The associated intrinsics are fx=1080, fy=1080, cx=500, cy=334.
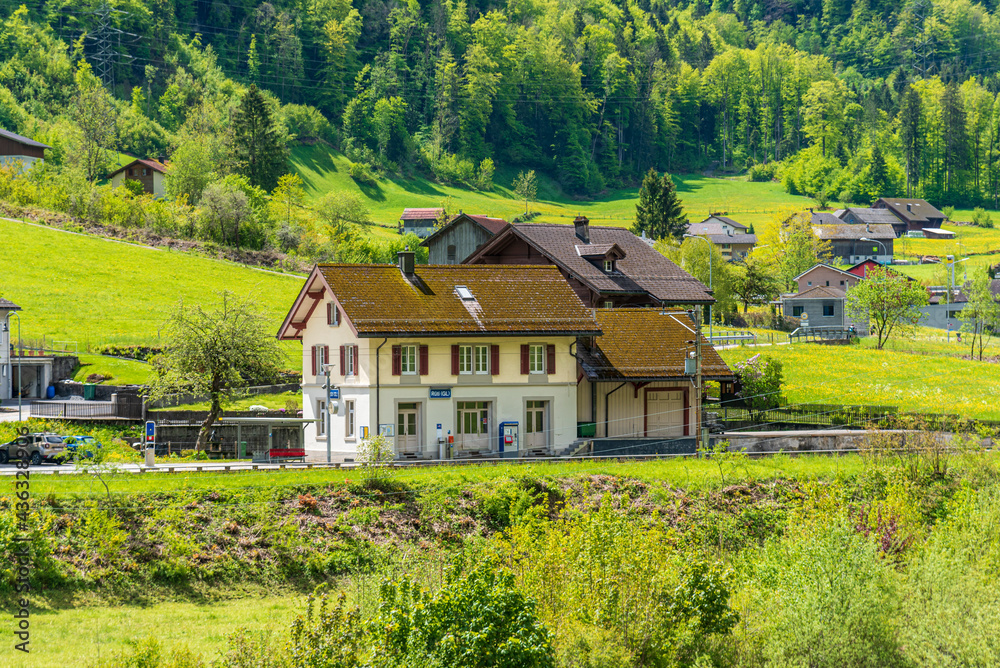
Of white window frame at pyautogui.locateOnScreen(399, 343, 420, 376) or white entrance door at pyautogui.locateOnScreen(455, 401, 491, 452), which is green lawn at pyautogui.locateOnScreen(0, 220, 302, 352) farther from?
white entrance door at pyautogui.locateOnScreen(455, 401, 491, 452)

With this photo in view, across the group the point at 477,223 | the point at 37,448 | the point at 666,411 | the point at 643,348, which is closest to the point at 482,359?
the point at 643,348

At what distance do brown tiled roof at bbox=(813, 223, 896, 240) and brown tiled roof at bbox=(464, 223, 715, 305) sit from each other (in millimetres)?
98134

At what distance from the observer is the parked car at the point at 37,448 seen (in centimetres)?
4344

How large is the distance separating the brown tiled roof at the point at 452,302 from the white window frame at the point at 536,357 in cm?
105

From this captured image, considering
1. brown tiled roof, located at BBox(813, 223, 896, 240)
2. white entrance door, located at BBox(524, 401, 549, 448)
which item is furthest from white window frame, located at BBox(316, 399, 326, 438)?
brown tiled roof, located at BBox(813, 223, 896, 240)

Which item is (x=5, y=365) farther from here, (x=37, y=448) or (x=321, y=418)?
(x=321, y=418)

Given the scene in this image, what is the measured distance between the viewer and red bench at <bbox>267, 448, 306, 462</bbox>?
4669 centimetres

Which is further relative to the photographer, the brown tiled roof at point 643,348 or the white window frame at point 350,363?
the brown tiled roof at point 643,348

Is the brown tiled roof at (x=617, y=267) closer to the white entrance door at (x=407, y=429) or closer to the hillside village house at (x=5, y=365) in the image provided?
the white entrance door at (x=407, y=429)

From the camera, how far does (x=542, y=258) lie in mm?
63219

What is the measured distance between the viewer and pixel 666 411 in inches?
2084

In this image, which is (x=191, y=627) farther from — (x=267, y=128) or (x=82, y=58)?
(x=82, y=58)

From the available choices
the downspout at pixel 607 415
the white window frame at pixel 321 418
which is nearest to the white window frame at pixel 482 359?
the downspout at pixel 607 415

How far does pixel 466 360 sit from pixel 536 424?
448cm
